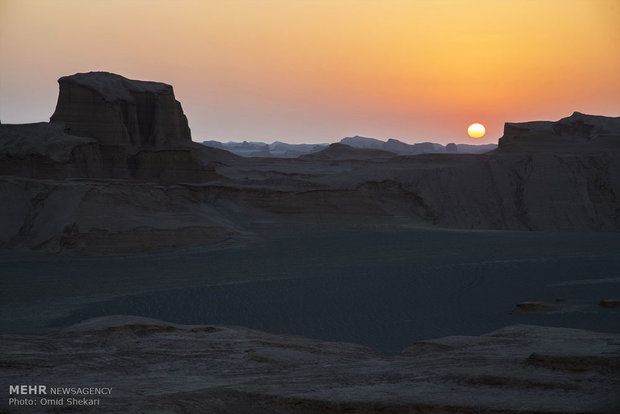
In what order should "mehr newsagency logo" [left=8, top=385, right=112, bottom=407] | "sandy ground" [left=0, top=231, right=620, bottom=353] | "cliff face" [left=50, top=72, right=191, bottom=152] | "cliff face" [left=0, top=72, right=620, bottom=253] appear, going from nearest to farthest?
"mehr newsagency logo" [left=8, top=385, right=112, bottom=407]
"sandy ground" [left=0, top=231, right=620, bottom=353]
"cliff face" [left=0, top=72, right=620, bottom=253]
"cliff face" [left=50, top=72, right=191, bottom=152]

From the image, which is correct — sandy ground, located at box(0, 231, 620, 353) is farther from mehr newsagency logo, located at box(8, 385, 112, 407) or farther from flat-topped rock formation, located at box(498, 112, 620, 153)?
flat-topped rock formation, located at box(498, 112, 620, 153)

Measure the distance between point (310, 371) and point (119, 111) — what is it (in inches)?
1303

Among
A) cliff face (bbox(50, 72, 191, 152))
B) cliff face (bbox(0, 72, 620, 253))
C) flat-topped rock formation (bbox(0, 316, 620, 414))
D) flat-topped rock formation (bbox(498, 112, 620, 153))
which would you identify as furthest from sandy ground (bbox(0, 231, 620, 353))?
flat-topped rock formation (bbox(498, 112, 620, 153))

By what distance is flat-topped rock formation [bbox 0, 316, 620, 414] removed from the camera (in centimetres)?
665

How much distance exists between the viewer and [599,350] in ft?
27.1

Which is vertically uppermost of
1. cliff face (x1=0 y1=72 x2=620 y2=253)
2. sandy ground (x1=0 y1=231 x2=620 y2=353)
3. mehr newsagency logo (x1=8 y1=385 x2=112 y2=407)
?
cliff face (x1=0 y1=72 x2=620 y2=253)

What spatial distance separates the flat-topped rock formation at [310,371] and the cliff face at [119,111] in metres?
26.8

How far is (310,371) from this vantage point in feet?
27.7

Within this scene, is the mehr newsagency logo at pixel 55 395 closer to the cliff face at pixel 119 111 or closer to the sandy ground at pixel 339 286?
the sandy ground at pixel 339 286

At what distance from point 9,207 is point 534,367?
22.2m

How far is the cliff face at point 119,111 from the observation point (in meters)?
37.9

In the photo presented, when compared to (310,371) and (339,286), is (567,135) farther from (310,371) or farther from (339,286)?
(310,371)

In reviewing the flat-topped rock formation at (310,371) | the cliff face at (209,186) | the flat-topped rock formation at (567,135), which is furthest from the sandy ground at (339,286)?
the flat-topped rock formation at (567,135)

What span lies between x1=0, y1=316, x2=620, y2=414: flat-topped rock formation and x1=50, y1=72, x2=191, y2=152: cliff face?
26.8m
